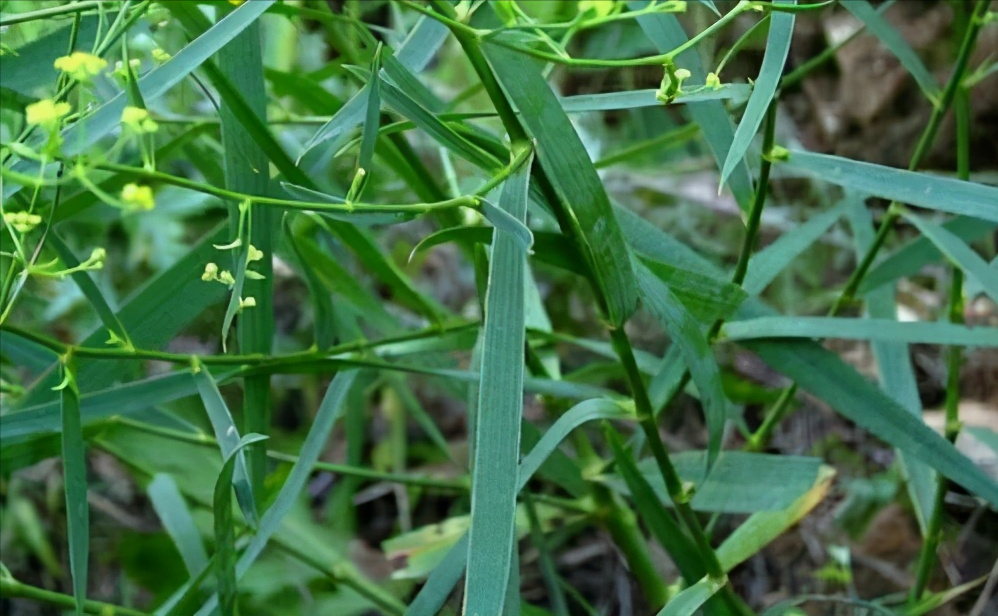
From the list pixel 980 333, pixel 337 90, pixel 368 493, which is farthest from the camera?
pixel 337 90

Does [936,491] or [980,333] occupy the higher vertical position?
[980,333]

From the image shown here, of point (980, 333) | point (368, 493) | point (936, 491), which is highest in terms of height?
point (980, 333)

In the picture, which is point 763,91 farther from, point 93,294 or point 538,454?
point 93,294

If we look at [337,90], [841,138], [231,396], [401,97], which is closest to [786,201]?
[841,138]

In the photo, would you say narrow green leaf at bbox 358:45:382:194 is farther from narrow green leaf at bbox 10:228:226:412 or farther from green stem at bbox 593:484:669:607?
green stem at bbox 593:484:669:607

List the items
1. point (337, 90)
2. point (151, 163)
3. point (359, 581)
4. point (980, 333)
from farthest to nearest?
1. point (337, 90)
2. point (359, 581)
3. point (980, 333)
4. point (151, 163)

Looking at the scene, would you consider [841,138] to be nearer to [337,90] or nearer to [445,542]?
[337,90]

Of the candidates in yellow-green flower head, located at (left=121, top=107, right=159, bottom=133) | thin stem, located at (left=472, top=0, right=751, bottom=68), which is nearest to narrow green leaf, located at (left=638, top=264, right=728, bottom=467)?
thin stem, located at (left=472, top=0, right=751, bottom=68)
